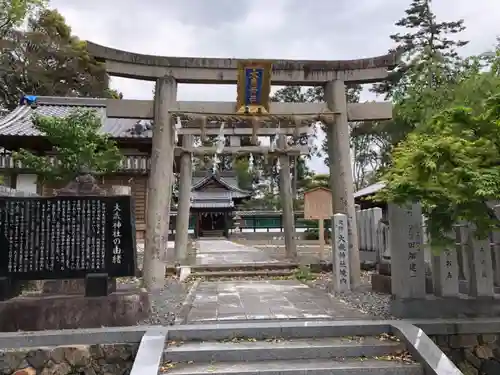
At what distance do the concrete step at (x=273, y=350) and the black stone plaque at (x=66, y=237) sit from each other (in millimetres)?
1559

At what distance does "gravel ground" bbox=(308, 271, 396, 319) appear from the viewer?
19.6 ft

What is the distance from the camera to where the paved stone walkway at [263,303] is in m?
5.82

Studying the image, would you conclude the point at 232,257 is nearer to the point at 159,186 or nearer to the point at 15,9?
the point at 159,186

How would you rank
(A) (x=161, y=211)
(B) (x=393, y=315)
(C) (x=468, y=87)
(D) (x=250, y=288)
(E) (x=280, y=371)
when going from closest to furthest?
(E) (x=280, y=371)
(C) (x=468, y=87)
(B) (x=393, y=315)
(A) (x=161, y=211)
(D) (x=250, y=288)

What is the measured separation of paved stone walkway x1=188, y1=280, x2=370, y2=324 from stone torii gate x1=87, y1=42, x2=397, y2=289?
1.13m

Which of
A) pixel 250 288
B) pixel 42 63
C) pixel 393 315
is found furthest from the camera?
pixel 42 63

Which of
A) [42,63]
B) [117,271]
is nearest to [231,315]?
[117,271]

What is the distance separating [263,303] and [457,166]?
12.4 feet

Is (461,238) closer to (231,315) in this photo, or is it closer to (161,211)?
(231,315)

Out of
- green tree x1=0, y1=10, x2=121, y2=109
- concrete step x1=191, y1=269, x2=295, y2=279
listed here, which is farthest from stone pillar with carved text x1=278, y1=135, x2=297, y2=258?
green tree x1=0, y1=10, x2=121, y2=109

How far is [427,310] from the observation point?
5.46 meters

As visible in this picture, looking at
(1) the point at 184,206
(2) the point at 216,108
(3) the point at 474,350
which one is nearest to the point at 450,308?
(3) the point at 474,350

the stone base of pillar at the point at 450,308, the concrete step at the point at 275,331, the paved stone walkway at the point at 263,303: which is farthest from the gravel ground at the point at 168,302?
the stone base of pillar at the point at 450,308

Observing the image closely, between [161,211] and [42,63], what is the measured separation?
1059 inches
